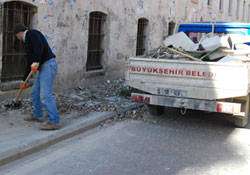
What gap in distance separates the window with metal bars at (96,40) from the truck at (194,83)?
168 inches

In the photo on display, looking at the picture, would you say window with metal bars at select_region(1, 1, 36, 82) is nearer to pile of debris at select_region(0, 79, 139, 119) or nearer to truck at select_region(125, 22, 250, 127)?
pile of debris at select_region(0, 79, 139, 119)

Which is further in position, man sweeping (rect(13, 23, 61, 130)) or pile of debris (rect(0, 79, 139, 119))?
pile of debris (rect(0, 79, 139, 119))

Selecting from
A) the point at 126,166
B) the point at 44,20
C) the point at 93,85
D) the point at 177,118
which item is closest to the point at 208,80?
the point at 177,118

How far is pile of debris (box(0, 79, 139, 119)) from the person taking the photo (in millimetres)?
7633

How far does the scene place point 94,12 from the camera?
11.0 m

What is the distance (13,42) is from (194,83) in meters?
4.28

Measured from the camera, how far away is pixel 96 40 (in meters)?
11.4

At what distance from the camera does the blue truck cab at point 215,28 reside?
8.64m

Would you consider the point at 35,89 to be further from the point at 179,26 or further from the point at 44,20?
the point at 179,26

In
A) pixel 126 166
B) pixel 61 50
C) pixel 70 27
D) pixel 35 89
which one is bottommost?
pixel 126 166

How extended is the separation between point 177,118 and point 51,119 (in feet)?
10.4

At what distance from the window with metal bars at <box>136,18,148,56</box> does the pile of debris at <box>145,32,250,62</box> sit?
6.48m

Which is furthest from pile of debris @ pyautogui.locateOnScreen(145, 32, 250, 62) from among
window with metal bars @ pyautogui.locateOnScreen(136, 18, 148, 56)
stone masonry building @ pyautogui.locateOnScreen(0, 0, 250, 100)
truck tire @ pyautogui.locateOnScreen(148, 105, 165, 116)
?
window with metal bars @ pyautogui.locateOnScreen(136, 18, 148, 56)

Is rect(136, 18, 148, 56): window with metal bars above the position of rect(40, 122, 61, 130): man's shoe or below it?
above
